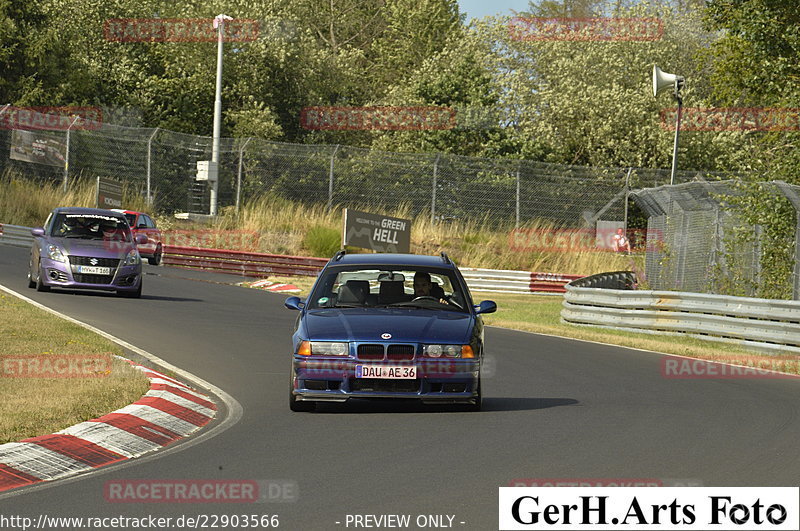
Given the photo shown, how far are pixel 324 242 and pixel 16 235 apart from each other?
935 centimetres

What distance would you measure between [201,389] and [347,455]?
4065mm

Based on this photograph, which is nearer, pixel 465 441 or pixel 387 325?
pixel 465 441

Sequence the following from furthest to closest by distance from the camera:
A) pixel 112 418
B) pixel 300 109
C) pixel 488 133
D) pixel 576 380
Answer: pixel 300 109 < pixel 488 133 < pixel 576 380 < pixel 112 418

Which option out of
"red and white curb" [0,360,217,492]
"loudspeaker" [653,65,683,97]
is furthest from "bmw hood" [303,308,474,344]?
"loudspeaker" [653,65,683,97]

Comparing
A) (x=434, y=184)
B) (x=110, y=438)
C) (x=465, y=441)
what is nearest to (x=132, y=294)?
(x=110, y=438)

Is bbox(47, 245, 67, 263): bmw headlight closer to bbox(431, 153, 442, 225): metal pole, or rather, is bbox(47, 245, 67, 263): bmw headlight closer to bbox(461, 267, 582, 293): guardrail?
bbox(461, 267, 582, 293): guardrail

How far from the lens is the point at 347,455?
926cm

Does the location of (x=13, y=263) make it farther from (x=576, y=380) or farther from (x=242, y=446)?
(x=242, y=446)

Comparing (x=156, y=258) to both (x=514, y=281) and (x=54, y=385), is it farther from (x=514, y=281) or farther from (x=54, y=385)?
(x=54, y=385)

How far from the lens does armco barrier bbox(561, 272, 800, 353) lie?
2028 cm

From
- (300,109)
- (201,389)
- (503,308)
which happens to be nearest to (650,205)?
(503,308)

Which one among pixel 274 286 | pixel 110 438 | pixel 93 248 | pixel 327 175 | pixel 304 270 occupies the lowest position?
pixel 274 286

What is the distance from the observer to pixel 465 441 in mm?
10031

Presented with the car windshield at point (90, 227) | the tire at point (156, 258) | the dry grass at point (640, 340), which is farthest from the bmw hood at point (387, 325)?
the tire at point (156, 258)
